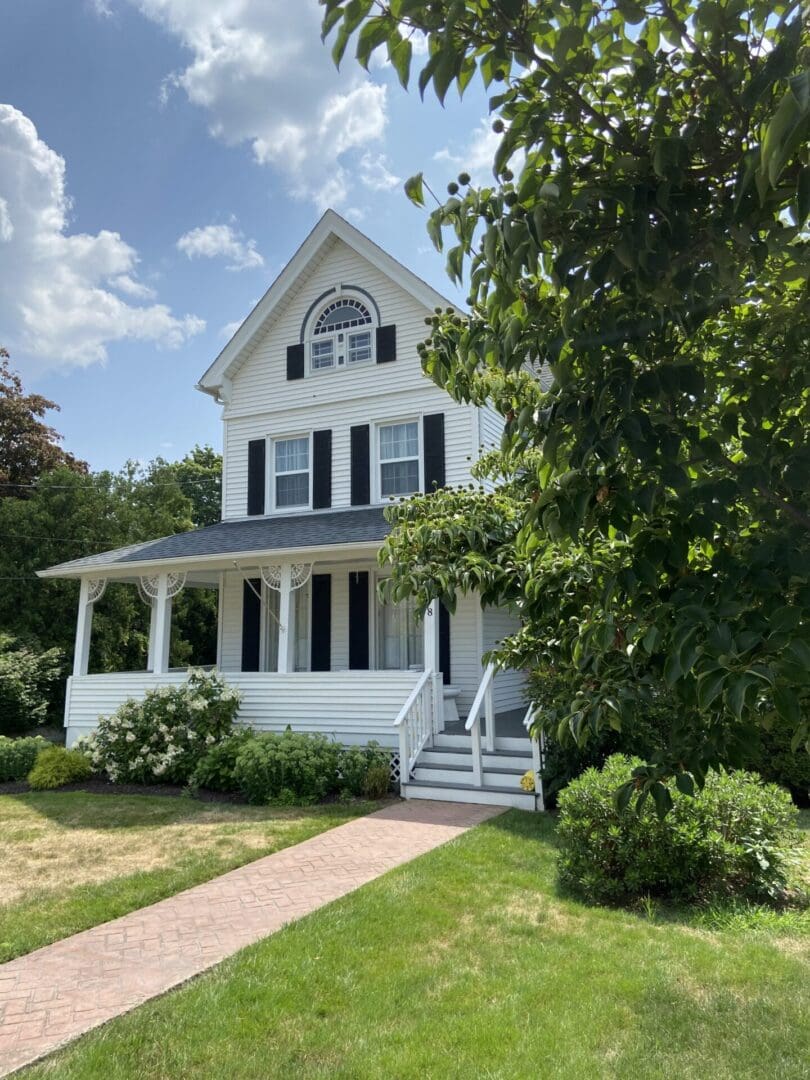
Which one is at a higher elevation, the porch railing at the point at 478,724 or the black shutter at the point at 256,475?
the black shutter at the point at 256,475

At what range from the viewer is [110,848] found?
7.56 m

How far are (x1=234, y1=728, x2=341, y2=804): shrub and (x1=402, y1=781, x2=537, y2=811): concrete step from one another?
115cm

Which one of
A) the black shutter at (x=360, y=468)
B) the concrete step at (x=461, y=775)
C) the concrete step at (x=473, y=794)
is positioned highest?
the black shutter at (x=360, y=468)

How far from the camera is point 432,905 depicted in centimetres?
541

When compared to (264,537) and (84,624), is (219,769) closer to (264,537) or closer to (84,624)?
(264,537)

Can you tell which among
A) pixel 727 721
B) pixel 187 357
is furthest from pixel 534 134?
pixel 187 357

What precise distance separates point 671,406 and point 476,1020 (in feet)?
11.4

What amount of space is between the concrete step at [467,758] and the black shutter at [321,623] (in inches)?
145

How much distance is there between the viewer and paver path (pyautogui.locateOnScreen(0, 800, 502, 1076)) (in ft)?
12.8

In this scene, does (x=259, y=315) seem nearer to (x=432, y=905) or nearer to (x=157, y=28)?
(x=157, y=28)

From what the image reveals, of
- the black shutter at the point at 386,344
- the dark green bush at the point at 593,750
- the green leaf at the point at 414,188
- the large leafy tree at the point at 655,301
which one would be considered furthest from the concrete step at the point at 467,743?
the green leaf at the point at 414,188

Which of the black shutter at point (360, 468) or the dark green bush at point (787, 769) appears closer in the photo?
the dark green bush at point (787, 769)

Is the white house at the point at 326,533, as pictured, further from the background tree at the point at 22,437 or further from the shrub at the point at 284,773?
the background tree at the point at 22,437

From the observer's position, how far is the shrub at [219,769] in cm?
1035
